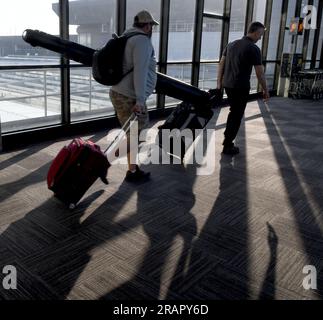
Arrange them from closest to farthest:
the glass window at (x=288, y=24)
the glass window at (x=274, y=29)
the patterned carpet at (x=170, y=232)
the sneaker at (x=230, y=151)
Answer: the patterned carpet at (x=170, y=232) < the sneaker at (x=230, y=151) < the glass window at (x=274, y=29) < the glass window at (x=288, y=24)

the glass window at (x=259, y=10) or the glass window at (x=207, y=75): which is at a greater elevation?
the glass window at (x=259, y=10)

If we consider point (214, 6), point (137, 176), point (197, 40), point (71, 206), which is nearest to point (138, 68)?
point (137, 176)

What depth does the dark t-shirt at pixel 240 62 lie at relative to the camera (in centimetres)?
394

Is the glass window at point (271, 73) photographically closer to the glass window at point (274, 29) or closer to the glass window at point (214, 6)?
the glass window at point (274, 29)

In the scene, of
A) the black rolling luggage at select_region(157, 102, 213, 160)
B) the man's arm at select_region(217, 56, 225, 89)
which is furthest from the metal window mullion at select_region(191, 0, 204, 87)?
the black rolling luggage at select_region(157, 102, 213, 160)

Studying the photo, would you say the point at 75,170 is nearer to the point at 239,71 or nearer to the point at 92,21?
the point at 239,71

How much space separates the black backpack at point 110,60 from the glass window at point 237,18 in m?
5.26

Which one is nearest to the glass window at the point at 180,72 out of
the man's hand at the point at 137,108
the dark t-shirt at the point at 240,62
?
the dark t-shirt at the point at 240,62

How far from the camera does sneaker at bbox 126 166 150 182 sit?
342cm

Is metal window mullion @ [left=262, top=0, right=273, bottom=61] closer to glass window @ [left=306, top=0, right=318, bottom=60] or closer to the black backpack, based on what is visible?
glass window @ [left=306, top=0, right=318, bottom=60]

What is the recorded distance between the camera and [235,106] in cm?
421

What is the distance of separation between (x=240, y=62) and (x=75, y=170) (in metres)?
2.31

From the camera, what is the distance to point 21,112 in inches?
239

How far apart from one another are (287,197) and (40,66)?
317 cm
